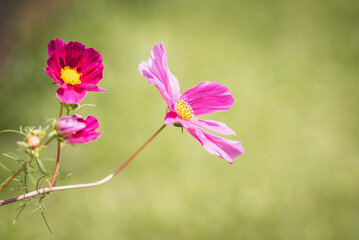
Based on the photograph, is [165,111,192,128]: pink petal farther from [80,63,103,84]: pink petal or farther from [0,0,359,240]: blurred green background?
[0,0,359,240]: blurred green background

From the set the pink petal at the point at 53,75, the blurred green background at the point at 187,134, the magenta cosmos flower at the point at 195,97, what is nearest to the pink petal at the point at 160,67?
the magenta cosmos flower at the point at 195,97

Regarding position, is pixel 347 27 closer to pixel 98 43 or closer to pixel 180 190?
pixel 98 43

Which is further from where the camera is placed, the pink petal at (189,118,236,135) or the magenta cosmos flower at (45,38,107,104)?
the pink petal at (189,118,236,135)

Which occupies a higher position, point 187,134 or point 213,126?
point 187,134

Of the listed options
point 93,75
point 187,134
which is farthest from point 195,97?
point 187,134

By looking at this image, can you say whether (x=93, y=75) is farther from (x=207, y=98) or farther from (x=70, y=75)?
(x=207, y=98)

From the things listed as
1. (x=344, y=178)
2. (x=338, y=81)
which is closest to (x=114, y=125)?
(x=344, y=178)

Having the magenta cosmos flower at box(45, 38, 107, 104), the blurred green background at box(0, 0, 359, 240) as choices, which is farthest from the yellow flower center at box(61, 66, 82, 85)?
the blurred green background at box(0, 0, 359, 240)
